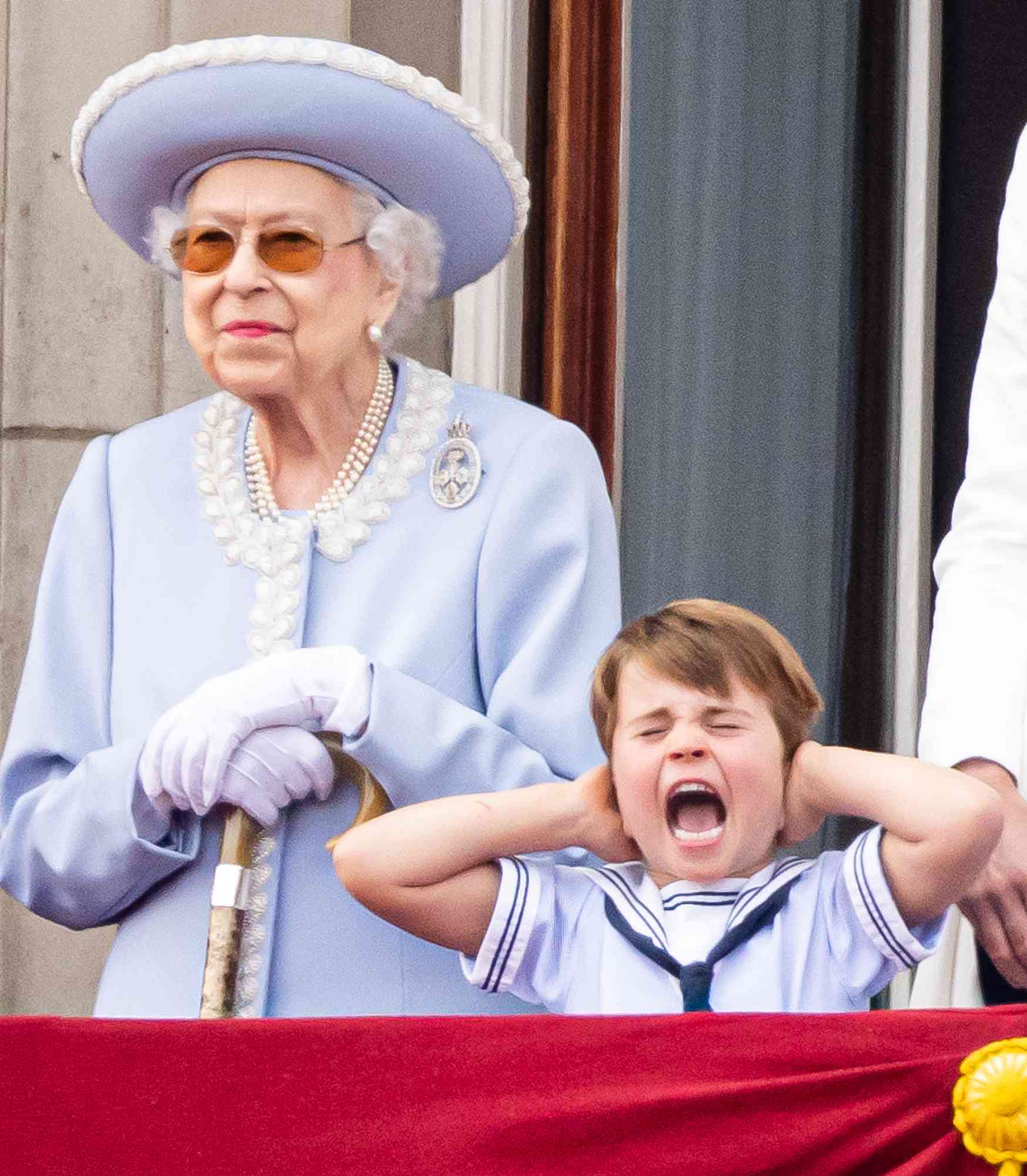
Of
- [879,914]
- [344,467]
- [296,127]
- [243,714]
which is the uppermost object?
[296,127]

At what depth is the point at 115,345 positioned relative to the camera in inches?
124

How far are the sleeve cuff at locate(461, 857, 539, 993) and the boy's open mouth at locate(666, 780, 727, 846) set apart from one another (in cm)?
15

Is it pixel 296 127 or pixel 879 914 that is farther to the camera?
pixel 296 127

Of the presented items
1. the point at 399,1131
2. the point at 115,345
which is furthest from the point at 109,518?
the point at 399,1131

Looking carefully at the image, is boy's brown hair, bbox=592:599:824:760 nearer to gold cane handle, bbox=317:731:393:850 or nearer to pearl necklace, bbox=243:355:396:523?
gold cane handle, bbox=317:731:393:850

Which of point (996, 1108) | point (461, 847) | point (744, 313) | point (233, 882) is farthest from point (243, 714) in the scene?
point (744, 313)

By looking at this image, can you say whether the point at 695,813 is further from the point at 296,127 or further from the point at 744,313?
the point at 744,313

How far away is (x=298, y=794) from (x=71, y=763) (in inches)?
11.7

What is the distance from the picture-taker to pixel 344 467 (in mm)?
2320

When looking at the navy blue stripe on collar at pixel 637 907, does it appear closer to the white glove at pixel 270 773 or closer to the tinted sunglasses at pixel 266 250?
the white glove at pixel 270 773

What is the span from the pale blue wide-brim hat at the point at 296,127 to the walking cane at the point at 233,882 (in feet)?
2.12

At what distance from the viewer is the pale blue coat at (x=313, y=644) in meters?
2.13

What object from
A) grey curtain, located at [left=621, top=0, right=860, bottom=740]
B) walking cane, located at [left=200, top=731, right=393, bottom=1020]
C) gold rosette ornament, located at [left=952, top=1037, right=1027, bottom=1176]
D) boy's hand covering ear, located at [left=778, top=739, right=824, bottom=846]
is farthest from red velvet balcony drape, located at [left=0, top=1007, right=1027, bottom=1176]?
grey curtain, located at [left=621, top=0, right=860, bottom=740]

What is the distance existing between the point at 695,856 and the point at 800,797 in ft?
0.39
